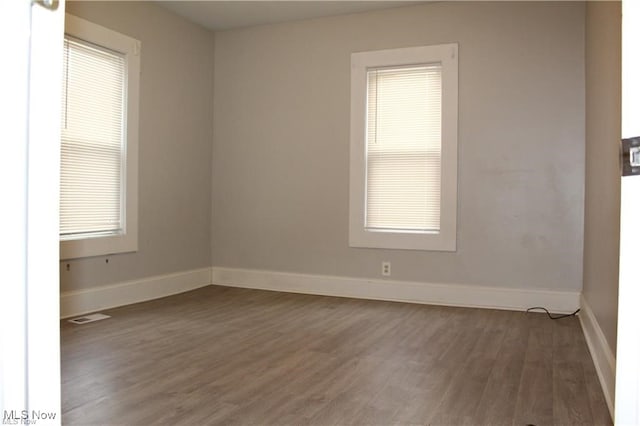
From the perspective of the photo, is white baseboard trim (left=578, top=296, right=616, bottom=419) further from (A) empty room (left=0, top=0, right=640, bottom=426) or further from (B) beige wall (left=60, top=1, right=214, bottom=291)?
(B) beige wall (left=60, top=1, right=214, bottom=291)

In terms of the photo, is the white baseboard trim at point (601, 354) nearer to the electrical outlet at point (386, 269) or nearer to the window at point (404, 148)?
the window at point (404, 148)

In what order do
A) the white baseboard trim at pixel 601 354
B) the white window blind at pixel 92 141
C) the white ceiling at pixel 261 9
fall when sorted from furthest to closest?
1. the white ceiling at pixel 261 9
2. the white window blind at pixel 92 141
3. the white baseboard trim at pixel 601 354

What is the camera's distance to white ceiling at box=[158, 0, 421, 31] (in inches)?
180

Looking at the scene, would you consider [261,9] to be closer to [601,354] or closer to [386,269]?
[386,269]

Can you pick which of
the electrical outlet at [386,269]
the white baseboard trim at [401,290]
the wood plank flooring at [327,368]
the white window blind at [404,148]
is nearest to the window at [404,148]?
the white window blind at [404,148]

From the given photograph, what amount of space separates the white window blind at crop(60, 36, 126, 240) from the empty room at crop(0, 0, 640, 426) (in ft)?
0.06

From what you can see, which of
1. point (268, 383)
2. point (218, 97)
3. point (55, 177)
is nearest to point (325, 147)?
point (218, 97)

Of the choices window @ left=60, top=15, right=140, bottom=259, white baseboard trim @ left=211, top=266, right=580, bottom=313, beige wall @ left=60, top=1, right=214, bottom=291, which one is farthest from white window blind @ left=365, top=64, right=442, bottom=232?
window @ left=60, top=15, right=140, bottom=259

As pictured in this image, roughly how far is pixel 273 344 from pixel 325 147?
2.29 metres

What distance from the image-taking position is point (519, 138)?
13.8ft

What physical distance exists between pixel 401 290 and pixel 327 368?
6.57 feet

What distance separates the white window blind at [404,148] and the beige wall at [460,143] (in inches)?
9.0

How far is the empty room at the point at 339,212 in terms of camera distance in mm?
2445

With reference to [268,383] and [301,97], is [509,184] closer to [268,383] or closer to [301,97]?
[301,97]
